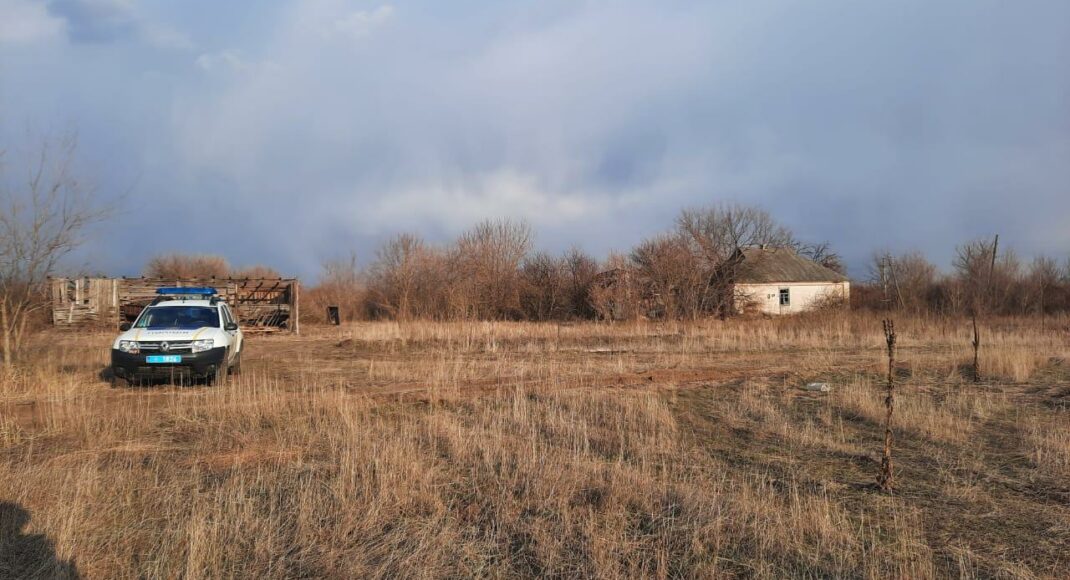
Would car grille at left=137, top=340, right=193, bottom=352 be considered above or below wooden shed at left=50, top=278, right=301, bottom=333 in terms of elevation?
below

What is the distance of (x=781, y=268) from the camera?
149 feet

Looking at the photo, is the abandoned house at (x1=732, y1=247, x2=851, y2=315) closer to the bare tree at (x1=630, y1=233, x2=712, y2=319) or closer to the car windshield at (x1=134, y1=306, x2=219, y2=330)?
the bare tree at (x1=630, y1=233, x2=712, y2=319)

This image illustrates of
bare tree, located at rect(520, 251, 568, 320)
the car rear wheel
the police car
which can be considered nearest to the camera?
the police car

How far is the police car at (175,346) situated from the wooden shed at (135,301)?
53.4 feet

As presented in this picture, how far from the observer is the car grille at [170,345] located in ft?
35.8

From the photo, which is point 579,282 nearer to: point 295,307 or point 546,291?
point 546,291

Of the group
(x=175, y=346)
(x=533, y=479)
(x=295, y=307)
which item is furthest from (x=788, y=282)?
(x=533, y=479)

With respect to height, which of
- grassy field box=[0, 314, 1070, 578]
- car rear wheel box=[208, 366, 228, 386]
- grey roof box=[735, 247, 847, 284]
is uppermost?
grey roof box=[735, 247, 847, 284]

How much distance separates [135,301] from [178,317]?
20.0m

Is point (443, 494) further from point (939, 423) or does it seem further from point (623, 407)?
point (939, 423)

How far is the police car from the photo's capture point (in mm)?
10852

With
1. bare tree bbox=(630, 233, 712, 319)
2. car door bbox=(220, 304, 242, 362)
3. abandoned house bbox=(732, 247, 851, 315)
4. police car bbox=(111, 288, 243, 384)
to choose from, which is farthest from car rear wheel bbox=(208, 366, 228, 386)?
abandoned house bbox=(732, 247, 851, 315)

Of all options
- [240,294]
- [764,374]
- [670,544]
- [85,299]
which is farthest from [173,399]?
[85,299]

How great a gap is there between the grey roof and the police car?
3659cm
